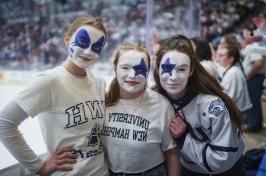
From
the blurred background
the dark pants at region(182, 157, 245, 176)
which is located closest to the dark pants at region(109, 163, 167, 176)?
the dark pants at region(182, 157, 245, 176)

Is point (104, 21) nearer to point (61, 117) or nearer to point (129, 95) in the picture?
point (129, 95)

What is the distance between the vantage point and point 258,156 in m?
1.89

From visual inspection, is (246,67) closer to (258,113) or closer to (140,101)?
(258,113)

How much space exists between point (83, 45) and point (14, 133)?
1.16 ft

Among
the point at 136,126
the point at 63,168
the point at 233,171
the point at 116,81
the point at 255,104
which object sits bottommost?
the point at 255,104

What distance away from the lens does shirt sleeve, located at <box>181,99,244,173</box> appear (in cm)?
116

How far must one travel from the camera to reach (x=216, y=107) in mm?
1179

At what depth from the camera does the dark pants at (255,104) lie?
3.68 meters

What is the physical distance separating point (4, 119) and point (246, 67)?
328 centimetres

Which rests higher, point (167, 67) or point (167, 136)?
point (167, 67)

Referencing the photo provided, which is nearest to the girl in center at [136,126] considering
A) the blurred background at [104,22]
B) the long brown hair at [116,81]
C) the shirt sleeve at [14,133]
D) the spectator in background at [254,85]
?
the long brown hair at [116,81]

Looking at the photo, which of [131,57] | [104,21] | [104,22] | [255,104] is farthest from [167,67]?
[104,21]

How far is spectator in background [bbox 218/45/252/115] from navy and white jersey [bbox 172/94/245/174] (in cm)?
160

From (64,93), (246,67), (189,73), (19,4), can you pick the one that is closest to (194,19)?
(246,67)
